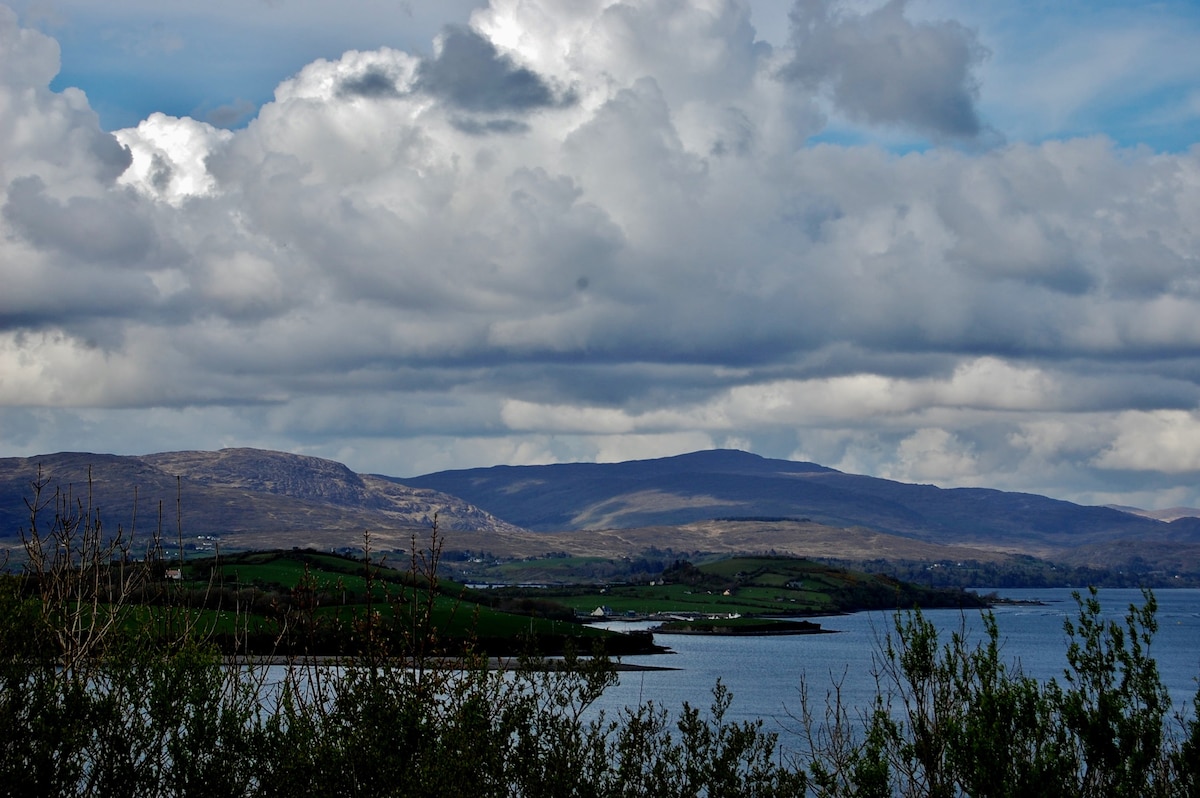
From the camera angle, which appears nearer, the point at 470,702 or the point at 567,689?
the point at 470,702

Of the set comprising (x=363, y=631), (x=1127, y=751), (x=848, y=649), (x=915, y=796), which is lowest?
(x=848, y=649)

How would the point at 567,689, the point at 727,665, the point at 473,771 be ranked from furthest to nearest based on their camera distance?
the point at 727,665 < the point at 567,689 < the point at 473,771

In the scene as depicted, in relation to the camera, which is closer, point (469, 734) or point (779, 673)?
point (469, 734)

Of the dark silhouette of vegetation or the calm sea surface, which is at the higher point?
the dark silhouette of vegetation

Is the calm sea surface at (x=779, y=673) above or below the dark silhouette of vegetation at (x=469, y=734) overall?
below

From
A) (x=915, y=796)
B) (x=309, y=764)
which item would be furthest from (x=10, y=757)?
(x=915, y=796)

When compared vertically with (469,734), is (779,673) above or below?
below

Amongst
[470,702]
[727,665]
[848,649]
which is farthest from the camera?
[848,649]

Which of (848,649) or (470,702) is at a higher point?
(470,702)

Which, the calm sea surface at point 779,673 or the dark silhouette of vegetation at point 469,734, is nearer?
the dark silhouette of vegetation at point 469,734

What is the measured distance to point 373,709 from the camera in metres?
22.0

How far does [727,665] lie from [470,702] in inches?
5681

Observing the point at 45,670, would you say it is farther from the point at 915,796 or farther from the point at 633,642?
the point at 633,642

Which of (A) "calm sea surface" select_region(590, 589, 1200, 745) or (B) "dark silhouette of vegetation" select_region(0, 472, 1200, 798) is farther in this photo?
(A) "calm sea surface" select_region(590, 589, 1200, 745)
